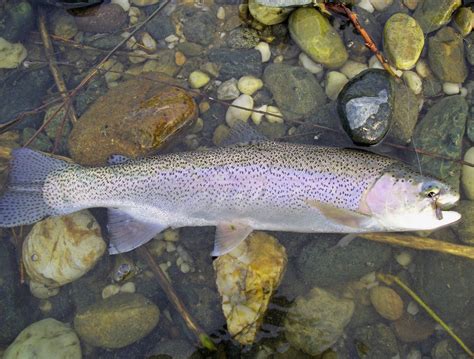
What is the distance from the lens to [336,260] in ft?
13.7

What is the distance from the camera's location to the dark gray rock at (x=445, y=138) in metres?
4.15

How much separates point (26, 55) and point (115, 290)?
3.05 metres

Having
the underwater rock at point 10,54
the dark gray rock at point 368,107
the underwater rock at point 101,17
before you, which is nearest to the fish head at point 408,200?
the dark gray rock at point 368,107

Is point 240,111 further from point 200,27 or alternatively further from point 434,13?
point 434,13

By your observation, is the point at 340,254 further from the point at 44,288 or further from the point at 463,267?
the point at 44,288

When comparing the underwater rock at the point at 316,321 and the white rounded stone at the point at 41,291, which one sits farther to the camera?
the white rounded stone at the point at 41,291

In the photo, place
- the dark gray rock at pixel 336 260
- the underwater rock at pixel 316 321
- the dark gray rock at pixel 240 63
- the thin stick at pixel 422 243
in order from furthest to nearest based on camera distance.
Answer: the dark gray rock at pixel 240 63, the dark gray rock at pixel 336 260, the thin stick at pixel 422 243, the underwater rock at pixel 316 321

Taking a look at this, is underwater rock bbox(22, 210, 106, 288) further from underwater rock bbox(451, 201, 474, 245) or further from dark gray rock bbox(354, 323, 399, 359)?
underwater rock bbox(451, 201, 474, 245)

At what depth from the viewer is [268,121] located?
456 centimetres

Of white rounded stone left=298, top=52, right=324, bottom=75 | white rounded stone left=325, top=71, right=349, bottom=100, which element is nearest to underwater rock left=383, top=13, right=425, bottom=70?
white rounded stone left=325, top=71, right=349, bottom=100

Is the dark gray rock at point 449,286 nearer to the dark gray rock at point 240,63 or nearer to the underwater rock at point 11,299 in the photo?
the dark gray rock at point 240,63

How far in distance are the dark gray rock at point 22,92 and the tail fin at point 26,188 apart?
2.85 feet

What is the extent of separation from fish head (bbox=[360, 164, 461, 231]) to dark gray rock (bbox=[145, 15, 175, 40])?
304 cm

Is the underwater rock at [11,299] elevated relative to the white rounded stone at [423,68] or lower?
lower
